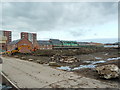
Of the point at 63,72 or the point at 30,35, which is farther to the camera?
the point at 30,35

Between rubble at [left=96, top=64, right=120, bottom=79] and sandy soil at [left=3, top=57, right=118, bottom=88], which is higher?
rubble at [left=96, top=64, right=120, bottom=79]

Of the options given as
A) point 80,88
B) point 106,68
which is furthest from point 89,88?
point 106,68

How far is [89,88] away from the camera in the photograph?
4.50 metres

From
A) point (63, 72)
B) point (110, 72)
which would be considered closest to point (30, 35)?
point (63, 72)

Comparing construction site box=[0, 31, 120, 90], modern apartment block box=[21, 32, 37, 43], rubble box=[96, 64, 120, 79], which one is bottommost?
construction site box=[0, 31, 120, 90]

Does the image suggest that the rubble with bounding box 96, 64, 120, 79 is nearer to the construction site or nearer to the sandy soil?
the construction site

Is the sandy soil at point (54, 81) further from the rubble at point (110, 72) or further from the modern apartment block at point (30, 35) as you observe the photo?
the modern apartment block at point (30, 35)

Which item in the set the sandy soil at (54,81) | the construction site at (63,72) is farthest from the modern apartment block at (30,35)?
the sandy soil at (54,81)

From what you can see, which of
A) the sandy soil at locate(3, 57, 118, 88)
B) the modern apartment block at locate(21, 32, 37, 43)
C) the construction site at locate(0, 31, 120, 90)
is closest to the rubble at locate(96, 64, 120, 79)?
the construction site at locate(0, 31, 120, 90)

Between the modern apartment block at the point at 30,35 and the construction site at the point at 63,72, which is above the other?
the modern apartment block at the point at 30,35

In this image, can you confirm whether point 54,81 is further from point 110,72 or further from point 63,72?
point 110,72

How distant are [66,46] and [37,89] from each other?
5909cm

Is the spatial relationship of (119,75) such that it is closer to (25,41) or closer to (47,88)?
(47,88)

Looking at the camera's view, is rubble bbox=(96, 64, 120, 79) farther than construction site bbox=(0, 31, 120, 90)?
Yes
